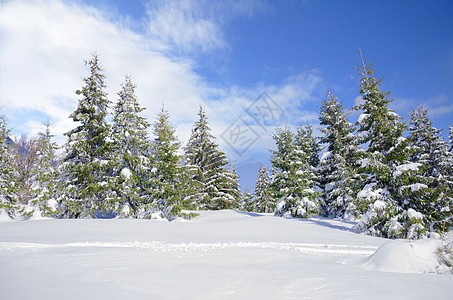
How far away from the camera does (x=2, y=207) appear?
16594 millimetres

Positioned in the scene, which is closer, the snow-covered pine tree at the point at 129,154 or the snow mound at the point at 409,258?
the snow mound at the point at 409,258

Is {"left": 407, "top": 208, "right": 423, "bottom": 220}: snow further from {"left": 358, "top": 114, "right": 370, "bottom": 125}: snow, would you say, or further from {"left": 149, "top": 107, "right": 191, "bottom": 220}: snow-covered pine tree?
{"left": 149, "top": 107, "right": 191, "bottom": 220}: snow-covered pine tree

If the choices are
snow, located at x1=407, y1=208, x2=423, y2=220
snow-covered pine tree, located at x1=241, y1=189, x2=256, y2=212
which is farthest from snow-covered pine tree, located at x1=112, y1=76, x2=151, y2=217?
snow-covered pine tree, located at x1=241, y1=189, x2=256, y2=212

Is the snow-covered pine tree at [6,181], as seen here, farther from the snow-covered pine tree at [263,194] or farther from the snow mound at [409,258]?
the snow-covered pine tree at [263,194]

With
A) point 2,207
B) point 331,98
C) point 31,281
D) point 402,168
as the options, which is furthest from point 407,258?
point 2,207

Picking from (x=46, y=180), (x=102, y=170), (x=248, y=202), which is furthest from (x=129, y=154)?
(x=248, y=202)

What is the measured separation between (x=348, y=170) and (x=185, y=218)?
1397 cm

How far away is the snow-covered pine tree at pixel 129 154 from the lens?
15.9 meters

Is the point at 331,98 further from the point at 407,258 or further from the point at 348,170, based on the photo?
the point at 407,258

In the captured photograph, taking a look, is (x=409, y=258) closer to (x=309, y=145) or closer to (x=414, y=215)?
(x=414, y=215)

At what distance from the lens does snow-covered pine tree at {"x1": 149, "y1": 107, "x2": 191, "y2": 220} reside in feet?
51.0

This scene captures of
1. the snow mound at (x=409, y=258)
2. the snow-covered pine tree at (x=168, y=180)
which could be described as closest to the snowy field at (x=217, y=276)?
the snow mound at (x=409, y=258)

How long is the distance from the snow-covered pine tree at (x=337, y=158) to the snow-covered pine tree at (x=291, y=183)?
8.04 ft

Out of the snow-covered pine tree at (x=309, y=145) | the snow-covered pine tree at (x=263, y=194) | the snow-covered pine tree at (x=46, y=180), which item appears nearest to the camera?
the snow-covered pine tree at (x=46, y=180)
